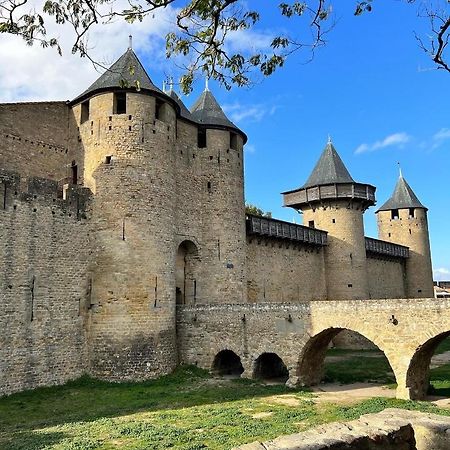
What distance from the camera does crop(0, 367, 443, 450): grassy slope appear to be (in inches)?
372

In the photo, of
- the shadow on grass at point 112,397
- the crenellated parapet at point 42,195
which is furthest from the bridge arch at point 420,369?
the crenellated parapet at point 42,195

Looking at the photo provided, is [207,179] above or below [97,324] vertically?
above

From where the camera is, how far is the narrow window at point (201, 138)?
870 inches

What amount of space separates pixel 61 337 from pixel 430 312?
11.4 meters

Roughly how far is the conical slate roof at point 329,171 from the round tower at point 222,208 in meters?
8.25

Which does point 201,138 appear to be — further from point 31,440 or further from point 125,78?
point 31,440

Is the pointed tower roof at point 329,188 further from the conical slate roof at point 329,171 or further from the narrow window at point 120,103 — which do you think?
the narrow window at point 120,103

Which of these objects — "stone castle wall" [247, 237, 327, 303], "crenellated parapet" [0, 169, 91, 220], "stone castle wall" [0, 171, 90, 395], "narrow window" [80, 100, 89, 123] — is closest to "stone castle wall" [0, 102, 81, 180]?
"narrow window" [80, 100, 89, 123]

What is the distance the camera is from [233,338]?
17.6 metres

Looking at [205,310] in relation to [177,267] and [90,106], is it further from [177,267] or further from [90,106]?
[90,106]

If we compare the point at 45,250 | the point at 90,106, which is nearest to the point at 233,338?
the point at 45,250

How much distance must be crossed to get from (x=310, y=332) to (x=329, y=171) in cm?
1554

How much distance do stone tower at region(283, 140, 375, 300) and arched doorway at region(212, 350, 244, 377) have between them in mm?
10867

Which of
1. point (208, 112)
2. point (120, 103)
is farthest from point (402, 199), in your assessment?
point (120, 103)
